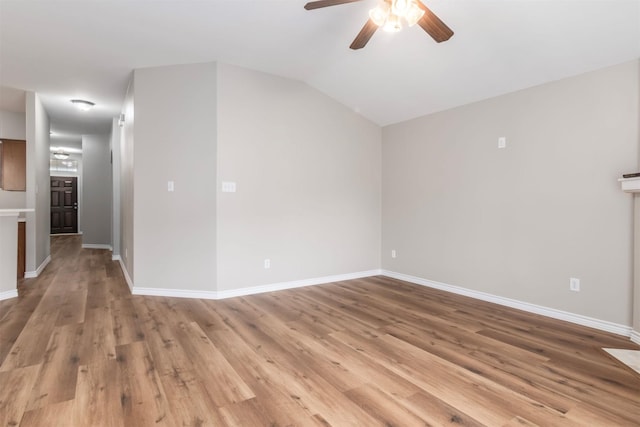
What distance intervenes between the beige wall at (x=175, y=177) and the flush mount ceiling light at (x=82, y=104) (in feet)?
6.63

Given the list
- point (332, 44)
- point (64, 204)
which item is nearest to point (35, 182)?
point (332, 44)

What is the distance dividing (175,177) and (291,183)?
1386 millimetres

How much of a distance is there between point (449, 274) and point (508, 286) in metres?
0.72

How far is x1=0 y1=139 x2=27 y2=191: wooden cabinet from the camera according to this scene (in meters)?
5.43

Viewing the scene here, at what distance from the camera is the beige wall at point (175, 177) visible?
3744 millimetres

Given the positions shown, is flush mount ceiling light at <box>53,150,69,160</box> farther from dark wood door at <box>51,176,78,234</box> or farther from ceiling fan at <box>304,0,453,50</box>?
ceiling fan at <box>304,0,453,50</box>

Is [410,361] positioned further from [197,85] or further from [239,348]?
[197,85]

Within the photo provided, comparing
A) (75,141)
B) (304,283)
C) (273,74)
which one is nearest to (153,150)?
(273,74)

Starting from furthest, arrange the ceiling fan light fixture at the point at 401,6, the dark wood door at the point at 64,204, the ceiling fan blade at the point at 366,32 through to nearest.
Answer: the dark wood door at the point at 64,204
the ceiling fan blade at the point at 366,32
the ceiling fan light fixture at the point at 401,6

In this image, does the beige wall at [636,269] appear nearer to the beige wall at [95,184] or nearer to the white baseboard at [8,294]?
the white baseboard at [8,294]

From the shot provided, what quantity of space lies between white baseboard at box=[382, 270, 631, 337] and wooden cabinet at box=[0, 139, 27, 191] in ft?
21.3

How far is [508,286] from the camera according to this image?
139 inches

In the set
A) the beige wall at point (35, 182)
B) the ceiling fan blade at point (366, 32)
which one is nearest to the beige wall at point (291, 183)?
the ceiling fan blade at point (366, 32)

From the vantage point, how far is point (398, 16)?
209cm
